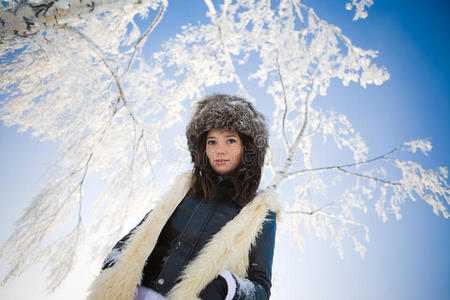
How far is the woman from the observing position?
3.82 feet

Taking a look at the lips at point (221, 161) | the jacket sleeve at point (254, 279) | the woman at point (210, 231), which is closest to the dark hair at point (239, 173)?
the woman at point (210, 231)

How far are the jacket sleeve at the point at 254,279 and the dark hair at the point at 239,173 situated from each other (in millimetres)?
259

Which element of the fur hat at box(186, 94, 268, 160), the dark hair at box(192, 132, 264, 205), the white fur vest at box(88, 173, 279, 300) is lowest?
the white fur vest at box(88, 173, 279, 300)

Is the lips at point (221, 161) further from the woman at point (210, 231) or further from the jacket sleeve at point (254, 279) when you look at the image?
the jacket sleeve at point (254, 279)

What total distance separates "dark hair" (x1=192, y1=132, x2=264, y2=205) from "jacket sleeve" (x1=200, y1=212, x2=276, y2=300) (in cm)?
26

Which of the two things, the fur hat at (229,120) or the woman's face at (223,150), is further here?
the fur hat at (229,120)

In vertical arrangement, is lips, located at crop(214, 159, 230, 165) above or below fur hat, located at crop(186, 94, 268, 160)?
below

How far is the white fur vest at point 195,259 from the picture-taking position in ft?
3.77

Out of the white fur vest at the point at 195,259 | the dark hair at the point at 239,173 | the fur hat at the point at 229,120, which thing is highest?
the fur hat at the point at 229,120

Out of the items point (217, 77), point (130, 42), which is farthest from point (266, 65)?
point (130, 42)

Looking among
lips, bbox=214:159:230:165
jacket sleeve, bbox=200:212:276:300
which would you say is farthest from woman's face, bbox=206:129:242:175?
jacket sleeve, bbox=200:212:276:300

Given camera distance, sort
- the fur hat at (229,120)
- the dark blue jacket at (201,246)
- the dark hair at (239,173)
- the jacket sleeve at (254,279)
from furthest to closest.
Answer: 1. the fur hat at (229,120)
2. the dark hair at (239,173)
3. the dark blue jacket at (201,246)
4. the jacket sleeve at (254,279)

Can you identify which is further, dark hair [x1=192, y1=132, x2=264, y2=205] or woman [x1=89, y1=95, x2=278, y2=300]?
dark hair [x1=192, y1=132, x2=264, y2=205]

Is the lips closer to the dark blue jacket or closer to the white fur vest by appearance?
the dark blue jacket
